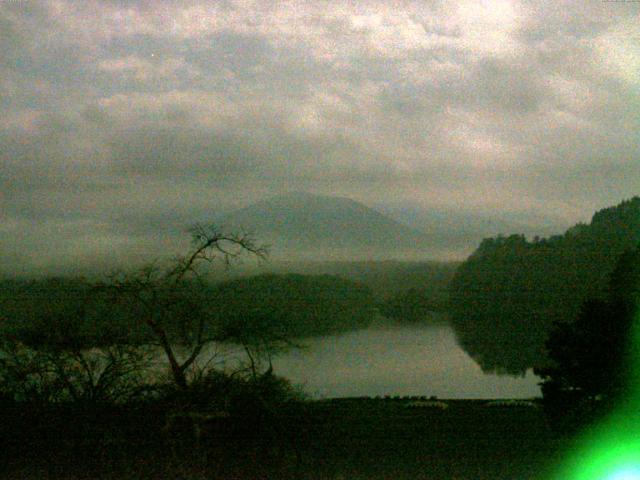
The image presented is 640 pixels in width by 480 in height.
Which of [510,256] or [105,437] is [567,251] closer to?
[510,256]

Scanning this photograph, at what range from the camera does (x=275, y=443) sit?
25.8 feet

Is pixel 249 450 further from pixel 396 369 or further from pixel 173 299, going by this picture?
pixel 396 369

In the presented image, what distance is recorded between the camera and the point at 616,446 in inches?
289

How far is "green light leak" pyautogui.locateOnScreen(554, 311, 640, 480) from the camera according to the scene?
23.4 ft

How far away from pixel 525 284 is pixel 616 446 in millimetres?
30100

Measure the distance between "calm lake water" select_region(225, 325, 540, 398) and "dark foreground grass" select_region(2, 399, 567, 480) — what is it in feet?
14.6

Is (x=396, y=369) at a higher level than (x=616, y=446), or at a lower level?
lower

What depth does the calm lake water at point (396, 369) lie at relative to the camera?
18797 mm

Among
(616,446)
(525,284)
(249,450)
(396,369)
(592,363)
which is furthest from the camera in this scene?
(525,284)

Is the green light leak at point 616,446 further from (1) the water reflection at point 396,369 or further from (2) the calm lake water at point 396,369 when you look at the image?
(1) the water reflection at point 396,369

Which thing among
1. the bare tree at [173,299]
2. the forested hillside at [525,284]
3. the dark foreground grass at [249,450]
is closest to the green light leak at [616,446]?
the dark foreground grass at [249,450]

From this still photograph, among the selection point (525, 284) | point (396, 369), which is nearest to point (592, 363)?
point (396, 369)

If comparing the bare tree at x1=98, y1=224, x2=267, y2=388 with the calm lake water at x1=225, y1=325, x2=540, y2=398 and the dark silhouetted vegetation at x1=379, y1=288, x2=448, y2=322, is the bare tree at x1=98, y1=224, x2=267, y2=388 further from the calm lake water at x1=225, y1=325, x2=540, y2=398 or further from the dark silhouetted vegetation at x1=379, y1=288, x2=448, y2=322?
the dark silhouetted vegetation at x1=379, y1=288, x2=448, y2=322

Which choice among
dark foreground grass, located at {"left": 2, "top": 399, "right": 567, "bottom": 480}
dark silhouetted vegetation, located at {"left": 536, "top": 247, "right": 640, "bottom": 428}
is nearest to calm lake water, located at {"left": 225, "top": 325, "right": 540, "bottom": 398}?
dark foreground grass, located at {"left": 2, "top": 399, "right": 567, "bottom": 480}
